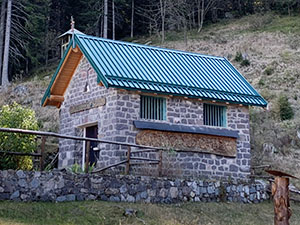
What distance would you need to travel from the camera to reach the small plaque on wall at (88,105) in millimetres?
17419

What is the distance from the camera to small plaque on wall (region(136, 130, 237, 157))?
17.1 m

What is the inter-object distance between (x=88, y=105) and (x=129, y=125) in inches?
83.2

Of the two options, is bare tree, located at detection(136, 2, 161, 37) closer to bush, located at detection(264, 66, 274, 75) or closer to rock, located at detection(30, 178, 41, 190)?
bush, located at detection(264, 66, 274, 75)

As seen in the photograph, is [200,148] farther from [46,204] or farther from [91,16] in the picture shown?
[91,16]

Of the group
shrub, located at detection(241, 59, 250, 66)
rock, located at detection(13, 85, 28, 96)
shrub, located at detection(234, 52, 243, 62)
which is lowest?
rock, located at detection(13, 85, 28, 96)

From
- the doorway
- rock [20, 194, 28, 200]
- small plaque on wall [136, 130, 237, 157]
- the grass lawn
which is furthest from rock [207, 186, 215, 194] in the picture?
rock [20, 194, 28, 200]

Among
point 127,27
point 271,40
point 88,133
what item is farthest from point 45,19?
point 88,133

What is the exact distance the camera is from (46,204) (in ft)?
40.0

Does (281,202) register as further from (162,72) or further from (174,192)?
(162,72)

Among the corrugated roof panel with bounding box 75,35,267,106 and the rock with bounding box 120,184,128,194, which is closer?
the rock with bounding box 120,184,128,194

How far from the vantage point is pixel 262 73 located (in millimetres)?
35094

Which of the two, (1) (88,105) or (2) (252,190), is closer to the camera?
(2) (252,190)

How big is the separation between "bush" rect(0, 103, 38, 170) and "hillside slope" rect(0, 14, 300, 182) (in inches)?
328

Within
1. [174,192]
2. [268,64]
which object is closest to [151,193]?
[174,192]
